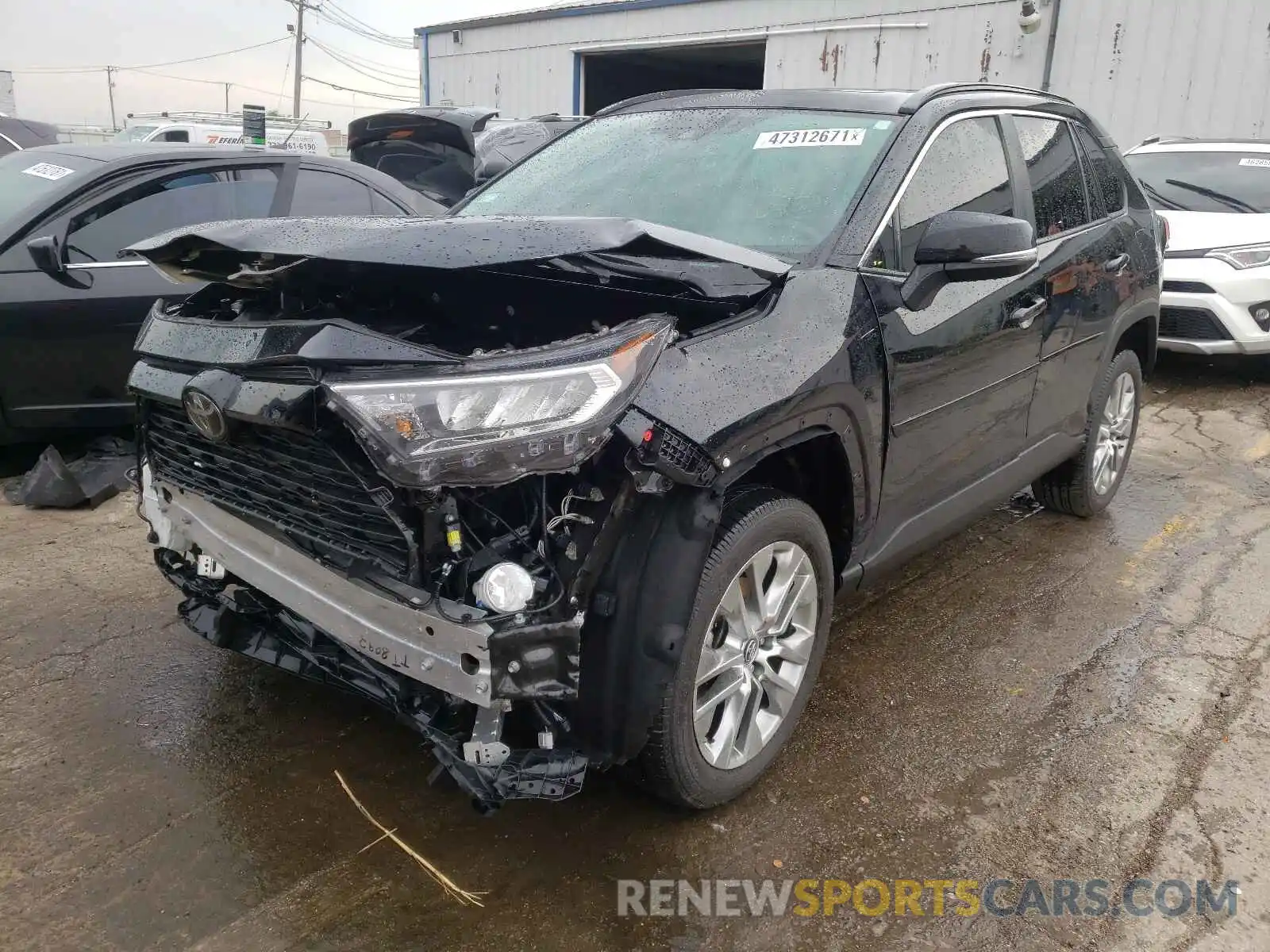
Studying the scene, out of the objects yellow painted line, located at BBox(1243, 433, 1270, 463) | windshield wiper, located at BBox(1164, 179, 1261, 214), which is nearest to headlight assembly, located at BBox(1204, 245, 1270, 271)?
windshield wiper, located at BBox(1164, 179, 1261, 214)

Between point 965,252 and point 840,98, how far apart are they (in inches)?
36.2

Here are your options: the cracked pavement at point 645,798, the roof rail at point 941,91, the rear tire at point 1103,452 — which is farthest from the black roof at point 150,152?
the rear tire at point 1103,452

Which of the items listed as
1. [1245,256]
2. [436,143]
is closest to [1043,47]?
[1245,256]

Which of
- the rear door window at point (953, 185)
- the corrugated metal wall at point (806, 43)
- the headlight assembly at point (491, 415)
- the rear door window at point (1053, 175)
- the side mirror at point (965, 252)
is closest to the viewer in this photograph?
the headlight assembly at point (491, 415)

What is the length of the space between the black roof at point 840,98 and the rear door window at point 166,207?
2.35 metres

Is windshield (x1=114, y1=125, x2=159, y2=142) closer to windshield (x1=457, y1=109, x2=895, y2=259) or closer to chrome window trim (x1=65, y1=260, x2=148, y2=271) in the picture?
chrome window trim (x1=65, y1=260, x2=148, y2=271)

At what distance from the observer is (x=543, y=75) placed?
18906 millimetres

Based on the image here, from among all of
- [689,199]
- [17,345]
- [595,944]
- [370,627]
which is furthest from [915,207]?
[17,345]

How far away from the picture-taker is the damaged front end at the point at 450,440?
1885 millimetres

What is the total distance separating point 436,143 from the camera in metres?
8.36

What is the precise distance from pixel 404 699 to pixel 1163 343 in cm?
729

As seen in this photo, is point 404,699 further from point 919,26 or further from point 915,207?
point 919,26

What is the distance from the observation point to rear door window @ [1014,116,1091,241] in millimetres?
3623

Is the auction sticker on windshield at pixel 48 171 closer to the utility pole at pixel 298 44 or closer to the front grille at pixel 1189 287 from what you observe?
the front grille at pixel 1189 287
